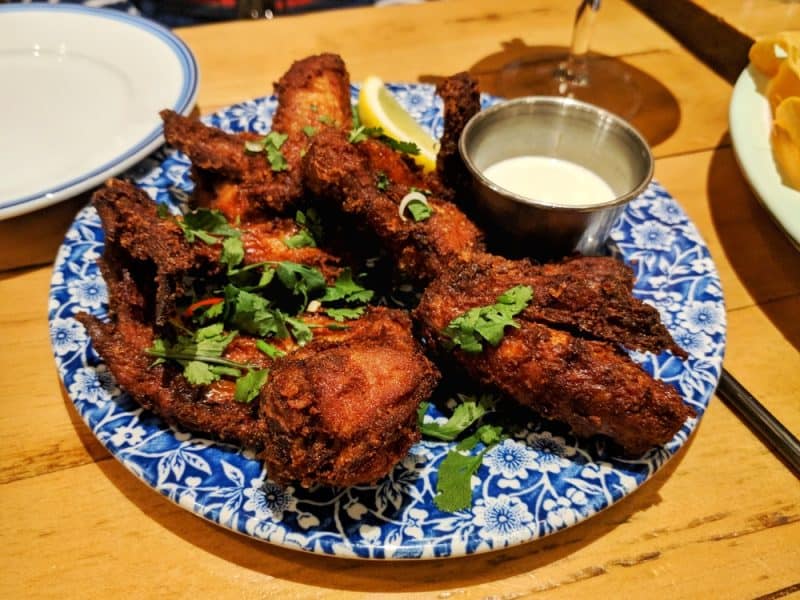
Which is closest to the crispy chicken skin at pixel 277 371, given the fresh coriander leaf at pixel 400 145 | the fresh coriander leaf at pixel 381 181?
the fresh coriander leaf at pixel 381 181

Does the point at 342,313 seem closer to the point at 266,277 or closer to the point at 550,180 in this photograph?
the point at 266,277

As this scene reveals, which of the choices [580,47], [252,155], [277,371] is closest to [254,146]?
[252,155]

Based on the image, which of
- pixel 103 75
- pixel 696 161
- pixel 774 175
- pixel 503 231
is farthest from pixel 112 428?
pixel 696 161

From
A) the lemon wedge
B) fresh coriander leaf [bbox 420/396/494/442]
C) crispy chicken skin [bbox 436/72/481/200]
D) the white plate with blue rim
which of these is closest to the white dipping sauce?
crispy chicken skin [bbox 436/72/481/200]

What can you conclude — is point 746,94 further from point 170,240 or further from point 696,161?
point 170,240

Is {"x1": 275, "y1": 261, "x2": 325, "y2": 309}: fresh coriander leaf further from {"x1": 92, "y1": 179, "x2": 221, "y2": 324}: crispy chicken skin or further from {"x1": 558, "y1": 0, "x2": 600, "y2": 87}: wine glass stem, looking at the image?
{"x1": 558, "y1": 0, "x2": 600, "y2": 87}: wine glass stem

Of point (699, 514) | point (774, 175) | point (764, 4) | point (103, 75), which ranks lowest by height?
point (699, 514)
